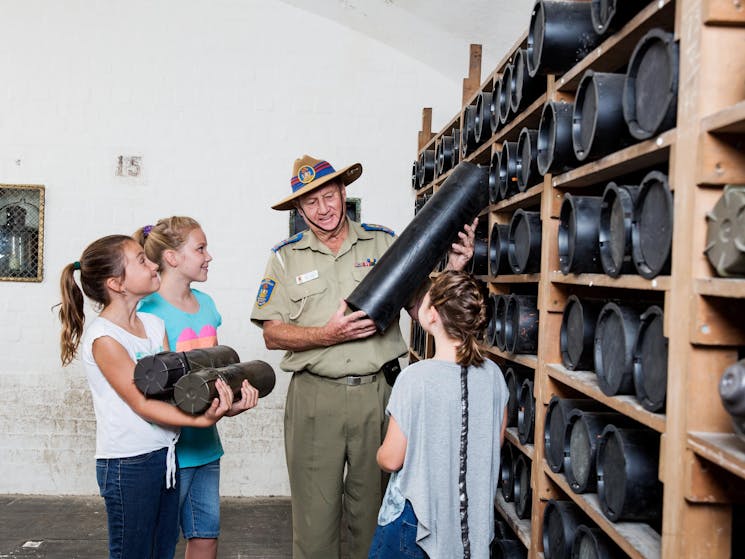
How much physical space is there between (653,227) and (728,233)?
26 cm

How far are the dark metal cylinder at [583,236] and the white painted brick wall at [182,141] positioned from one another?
284 cm

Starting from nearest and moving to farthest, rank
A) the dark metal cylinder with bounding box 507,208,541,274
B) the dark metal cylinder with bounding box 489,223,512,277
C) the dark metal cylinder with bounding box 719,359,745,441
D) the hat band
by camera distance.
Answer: the dark metal cylinder with bounding box 719,359,745,441, the dark metal cylinder with bounding box 507,208,541,274, the dark metal cylinder with bounding box 489,223,512,277, the hat band

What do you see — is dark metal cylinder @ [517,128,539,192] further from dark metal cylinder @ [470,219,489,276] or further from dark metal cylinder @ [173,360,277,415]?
dark metal cylinder @ [173,360,277,415]

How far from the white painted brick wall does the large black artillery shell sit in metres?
3.11

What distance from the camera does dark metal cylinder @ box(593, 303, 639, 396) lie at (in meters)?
1.47

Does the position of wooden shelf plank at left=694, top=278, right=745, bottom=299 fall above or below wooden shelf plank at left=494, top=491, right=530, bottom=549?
above

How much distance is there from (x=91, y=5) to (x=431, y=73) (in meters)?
2.24

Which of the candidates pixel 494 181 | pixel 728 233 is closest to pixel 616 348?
pixel 728 233

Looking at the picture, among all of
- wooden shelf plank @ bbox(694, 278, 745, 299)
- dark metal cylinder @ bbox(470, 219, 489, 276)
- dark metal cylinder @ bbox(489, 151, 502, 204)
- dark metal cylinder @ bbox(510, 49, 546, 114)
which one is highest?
dark metal cylinder @ bbox(510, 49, 546, 114)

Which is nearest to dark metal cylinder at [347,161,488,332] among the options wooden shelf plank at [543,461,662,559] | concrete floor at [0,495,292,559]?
wooden shelf plank at [543,461,662,559]

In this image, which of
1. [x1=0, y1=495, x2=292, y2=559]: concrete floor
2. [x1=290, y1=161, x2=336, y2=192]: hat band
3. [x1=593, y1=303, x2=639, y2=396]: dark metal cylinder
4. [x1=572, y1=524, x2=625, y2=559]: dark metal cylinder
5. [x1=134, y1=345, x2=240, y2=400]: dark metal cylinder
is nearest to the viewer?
[x1=593, y1=303, x2=639, y2=396]: dark metal cylinder

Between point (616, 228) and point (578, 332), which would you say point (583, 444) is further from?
point (616, 228)

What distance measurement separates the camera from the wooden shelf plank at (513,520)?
210 centimetres

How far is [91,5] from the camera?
14.3 feet
